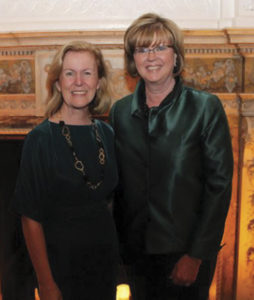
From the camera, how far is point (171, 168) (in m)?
1.25

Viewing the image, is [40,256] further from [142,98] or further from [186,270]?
[142,98]

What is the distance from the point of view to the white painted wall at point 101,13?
2.43m

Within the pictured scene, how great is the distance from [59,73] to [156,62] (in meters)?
0.37

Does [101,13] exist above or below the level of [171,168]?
above

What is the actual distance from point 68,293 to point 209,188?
0.68 m

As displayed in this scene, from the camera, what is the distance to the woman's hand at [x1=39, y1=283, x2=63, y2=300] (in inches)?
50.9

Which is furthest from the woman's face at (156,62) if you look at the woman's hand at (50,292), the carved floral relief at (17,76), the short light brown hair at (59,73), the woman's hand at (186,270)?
the carved floral relief at (17,76)

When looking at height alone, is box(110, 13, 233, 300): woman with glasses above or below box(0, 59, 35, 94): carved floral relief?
below

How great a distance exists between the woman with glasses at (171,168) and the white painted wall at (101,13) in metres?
1.25

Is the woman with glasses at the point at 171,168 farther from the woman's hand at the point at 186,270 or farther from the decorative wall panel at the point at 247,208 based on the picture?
the decorative wall panel at the point at 247,208

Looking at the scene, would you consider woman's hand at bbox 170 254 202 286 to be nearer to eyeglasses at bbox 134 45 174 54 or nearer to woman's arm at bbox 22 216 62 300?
woman's arm at bbox 22 216 62 300

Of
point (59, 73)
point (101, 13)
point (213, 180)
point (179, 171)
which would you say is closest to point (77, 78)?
point (59, 73)

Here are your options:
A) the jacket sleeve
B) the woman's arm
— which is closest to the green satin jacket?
the jacket sleeve

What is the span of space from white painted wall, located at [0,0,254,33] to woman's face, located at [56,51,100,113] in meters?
1.25
